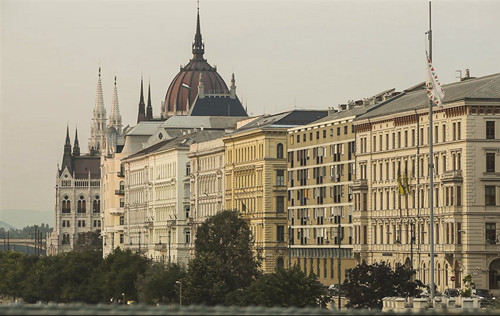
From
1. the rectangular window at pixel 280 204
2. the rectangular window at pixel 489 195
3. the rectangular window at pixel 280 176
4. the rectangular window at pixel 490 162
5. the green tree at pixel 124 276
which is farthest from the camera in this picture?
the rectangular window at pixel 280 176

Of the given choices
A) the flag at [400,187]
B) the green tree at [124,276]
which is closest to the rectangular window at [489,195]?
the flag at [400,187]

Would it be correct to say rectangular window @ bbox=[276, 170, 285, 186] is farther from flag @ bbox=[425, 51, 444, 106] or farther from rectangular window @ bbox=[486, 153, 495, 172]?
flag @ bbox=[425, 51, 444, 106]

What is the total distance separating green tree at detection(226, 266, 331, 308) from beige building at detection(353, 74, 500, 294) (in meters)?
25.2

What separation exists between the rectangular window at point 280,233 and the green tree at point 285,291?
74149mm

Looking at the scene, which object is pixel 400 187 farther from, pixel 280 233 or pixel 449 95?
pixel 280 233

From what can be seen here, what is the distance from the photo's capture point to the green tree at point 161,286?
14975cm

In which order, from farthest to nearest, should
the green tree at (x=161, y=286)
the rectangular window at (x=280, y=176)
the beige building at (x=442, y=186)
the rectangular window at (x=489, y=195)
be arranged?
the rectangular window at (x=280, y=176), the green tree at (x=161, y=286), the rectangular window at (x=489, y=195), the beige building at (x=442, y=186)

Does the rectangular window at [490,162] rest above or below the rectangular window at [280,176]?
below

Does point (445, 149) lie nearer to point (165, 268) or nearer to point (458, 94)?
point (458, 94)

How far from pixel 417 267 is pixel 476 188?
10.2 metres

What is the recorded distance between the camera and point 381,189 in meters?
166

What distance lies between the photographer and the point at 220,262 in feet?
473

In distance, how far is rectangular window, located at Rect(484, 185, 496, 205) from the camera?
146875mm

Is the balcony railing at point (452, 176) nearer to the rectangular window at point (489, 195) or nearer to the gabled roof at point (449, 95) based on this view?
the rectangular window at point (489, 195)
